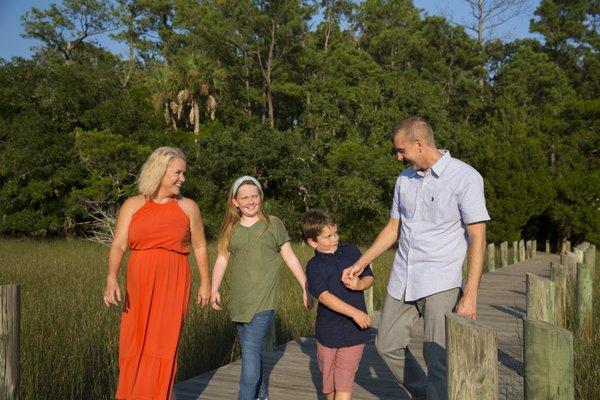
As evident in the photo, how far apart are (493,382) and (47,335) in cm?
614

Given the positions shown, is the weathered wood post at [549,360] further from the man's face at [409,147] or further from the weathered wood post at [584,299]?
the weathered wood post at [584,299]

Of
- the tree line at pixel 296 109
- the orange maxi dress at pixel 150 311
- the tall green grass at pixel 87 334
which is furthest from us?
the tree line at pixel 296 109

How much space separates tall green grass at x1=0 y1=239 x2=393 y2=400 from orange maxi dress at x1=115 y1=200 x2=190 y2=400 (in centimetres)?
138

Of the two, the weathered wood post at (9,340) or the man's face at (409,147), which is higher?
the man's face at (409,147)

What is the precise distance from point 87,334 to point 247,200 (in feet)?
12.2

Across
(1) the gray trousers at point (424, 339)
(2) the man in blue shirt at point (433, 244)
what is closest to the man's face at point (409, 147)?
(2) the man in blue shirt at point (433, 244)

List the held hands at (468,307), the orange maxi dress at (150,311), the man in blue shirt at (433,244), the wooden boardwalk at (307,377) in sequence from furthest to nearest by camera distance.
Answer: the wooden boardwalk at (307,377) < the orange maxi dress at (150,311) < the man in blue shirt at (433,244) < the held hands at (468,307)

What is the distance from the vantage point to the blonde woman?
4.57 metres

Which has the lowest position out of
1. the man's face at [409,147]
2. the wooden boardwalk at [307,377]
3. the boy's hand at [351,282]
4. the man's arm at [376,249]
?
the wooden boardwalk at [307,377]

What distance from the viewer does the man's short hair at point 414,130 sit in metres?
4.45

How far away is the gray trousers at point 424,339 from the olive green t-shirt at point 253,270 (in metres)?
0.79

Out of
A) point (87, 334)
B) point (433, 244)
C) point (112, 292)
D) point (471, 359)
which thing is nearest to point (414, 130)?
point (433, 244)

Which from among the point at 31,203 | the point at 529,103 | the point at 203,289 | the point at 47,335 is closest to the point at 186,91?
the point at 31,203

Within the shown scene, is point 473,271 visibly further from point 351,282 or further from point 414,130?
point 414,130
